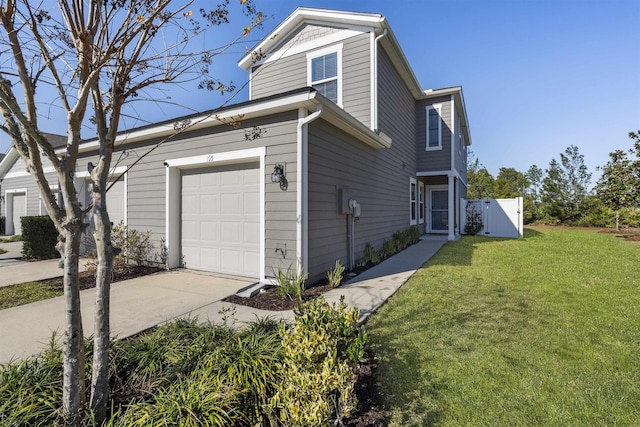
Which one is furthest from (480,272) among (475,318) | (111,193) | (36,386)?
(111,193)

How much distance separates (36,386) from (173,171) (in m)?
5.43

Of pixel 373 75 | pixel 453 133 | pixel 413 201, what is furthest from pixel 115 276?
pixel 453 133

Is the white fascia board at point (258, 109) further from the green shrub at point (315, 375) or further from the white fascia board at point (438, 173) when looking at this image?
the white fascia board at point (438, 173)

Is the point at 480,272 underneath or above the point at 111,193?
underneath

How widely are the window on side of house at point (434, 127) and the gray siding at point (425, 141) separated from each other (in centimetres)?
12

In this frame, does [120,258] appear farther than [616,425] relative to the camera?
Yes

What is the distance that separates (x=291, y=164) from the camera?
516 cm

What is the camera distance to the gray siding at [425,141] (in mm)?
12148

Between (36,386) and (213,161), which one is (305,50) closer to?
(213,161)

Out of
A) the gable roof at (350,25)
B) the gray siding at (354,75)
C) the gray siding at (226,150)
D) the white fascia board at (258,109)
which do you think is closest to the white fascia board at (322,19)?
the gable roof at (350,25)

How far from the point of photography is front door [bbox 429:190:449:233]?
48.0ft

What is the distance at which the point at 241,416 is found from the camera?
195 cm

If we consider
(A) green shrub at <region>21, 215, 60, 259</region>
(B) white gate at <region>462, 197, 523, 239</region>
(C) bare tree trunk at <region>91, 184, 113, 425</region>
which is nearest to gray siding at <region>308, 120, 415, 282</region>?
(C) bare tree trunk at <region>91, 184, 113, 425</region>

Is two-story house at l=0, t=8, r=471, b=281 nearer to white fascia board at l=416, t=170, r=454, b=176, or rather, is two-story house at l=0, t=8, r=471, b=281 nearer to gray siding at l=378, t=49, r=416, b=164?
gray siding at l=378, t=49, r=416, b=164
